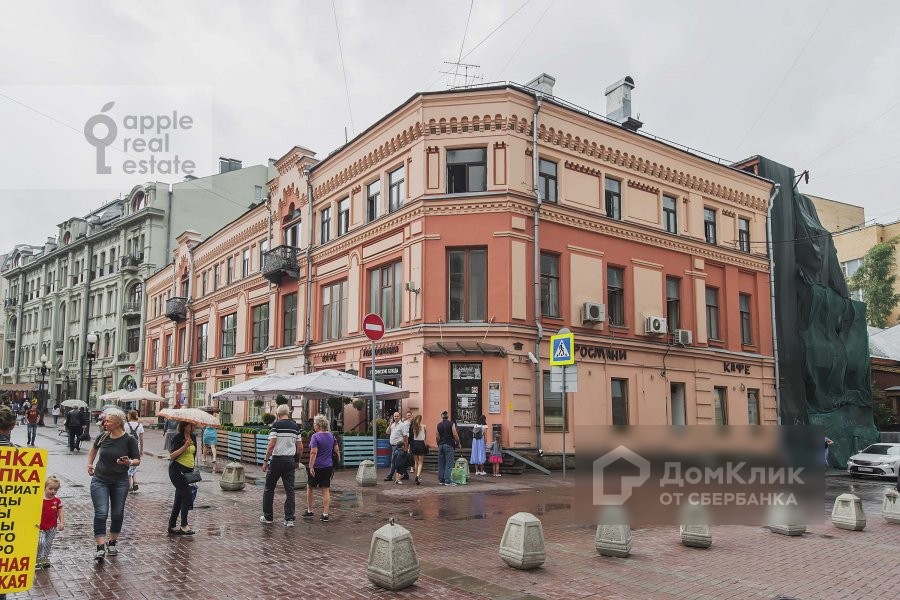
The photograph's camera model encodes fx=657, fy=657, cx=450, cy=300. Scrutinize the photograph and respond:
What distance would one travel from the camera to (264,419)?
23359 millimetres

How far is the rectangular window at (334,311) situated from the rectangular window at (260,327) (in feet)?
20.4

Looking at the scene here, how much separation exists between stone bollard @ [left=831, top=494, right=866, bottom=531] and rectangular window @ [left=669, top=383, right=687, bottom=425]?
526 inches

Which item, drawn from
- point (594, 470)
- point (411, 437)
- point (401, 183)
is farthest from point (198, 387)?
point (594, 470)

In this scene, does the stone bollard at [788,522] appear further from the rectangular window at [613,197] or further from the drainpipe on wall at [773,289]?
the drainpipe on wall at [773,289]

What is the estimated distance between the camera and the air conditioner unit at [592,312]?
22.1m

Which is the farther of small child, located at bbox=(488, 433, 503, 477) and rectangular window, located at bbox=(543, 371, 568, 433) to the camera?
rectangular window, located at bbox=(543, 371, 568, 433)

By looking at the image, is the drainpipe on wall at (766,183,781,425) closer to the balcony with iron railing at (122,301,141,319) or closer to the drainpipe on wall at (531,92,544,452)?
the drainpipe on wall at (531,92,544,452)

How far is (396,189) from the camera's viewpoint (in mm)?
23156

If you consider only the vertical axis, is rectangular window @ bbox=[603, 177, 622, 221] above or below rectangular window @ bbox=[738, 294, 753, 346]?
above

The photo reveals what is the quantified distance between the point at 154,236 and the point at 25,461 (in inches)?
2002

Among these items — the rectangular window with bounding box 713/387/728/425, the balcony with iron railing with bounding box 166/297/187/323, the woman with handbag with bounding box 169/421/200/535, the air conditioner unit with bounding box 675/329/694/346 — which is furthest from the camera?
the balcony with iron railing with bounding box 166/297/187/323

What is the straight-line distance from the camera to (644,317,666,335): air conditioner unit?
23766mm

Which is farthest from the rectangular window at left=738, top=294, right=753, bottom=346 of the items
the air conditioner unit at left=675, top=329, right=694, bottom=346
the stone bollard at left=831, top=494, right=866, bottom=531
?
the stone bollard at left=831, top=494, right=866, bottom=531

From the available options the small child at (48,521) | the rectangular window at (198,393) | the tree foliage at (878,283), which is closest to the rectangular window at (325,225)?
the rectangular window at (198,393)
